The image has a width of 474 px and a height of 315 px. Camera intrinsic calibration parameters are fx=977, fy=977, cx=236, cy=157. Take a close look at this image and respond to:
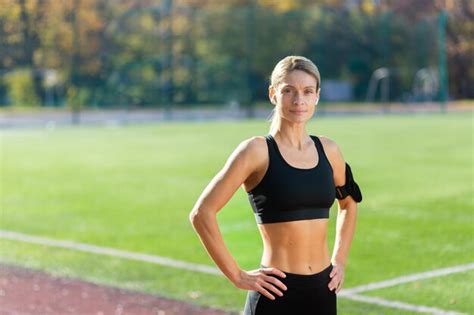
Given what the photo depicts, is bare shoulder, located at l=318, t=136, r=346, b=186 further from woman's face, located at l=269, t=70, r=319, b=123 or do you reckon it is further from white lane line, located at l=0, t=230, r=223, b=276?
white lane line, located at l=0, t=230, r=223, b=276

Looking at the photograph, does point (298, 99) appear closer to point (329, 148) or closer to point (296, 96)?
point (296, 96)

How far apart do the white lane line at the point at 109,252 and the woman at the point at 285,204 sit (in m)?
4.64

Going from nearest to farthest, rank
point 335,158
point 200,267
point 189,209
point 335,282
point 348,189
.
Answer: point 335,282
point 335,158
point 348,189
point 200,267
point 189,209

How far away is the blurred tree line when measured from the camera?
3394 cm

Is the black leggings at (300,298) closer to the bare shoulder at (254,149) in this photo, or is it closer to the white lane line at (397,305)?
the bare shoulder at (254,149)

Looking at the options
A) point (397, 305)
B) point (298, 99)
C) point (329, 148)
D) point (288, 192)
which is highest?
point (298, 99)

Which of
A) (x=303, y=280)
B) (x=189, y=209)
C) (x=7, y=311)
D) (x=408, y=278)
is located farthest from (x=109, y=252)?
(x=303, y=280)

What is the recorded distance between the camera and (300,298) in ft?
12.8

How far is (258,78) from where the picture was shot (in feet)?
121

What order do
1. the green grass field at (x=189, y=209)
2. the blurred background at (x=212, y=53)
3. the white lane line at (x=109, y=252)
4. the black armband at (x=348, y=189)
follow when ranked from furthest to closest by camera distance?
the blurred background at (x=212, y=53) < the white lane line at (x=109, y=252) < the green grass field at (x=189, y=209) < the black armband at (x=348, y=189)

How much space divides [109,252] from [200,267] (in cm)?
127

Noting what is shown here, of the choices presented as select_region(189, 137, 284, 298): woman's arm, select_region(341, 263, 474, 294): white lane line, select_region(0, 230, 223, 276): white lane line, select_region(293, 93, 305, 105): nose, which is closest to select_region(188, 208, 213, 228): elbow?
select_region(189, 137, 284, 298): woman's arm

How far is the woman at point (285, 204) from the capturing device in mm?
3846

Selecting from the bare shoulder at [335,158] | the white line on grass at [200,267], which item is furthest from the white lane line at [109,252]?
the bare shoulder at [335,158]
